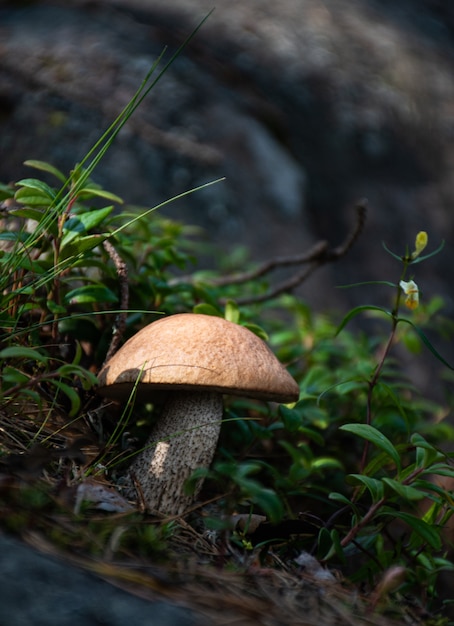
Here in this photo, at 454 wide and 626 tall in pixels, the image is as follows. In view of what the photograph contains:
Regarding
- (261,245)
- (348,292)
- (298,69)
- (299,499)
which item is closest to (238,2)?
(298,69)

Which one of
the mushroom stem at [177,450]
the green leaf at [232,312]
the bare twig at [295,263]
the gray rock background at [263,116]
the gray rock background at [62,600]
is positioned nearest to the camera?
the gray rock background at [62,600]

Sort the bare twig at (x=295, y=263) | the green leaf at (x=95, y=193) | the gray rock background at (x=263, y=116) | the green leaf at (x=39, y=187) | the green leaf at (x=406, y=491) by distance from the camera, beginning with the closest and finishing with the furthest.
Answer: the green leaf at (x=406, y=491)
the green leaf at (x=39, y=187)
the green leaf at (x=95, y=193)
the bare twig at (x=295, y=263)
the gray rock background at (x=263, y=116)

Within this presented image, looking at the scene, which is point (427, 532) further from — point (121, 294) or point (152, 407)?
point (121, 294)

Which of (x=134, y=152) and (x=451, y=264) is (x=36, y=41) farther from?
(x=451, y=264)

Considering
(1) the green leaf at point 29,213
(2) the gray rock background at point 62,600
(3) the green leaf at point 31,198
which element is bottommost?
(2) the gray rock background at point 62,600

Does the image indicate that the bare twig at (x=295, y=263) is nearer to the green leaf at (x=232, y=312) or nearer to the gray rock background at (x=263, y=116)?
the green leaf at (x=232, y=312)

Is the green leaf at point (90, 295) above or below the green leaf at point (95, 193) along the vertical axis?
below

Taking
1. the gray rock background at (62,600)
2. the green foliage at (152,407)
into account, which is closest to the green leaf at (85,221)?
the green foliage at (152,407)

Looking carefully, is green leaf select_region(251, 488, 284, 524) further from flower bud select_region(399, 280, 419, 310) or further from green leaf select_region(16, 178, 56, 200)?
green leaf select_region(16, 178, 56, 200)
